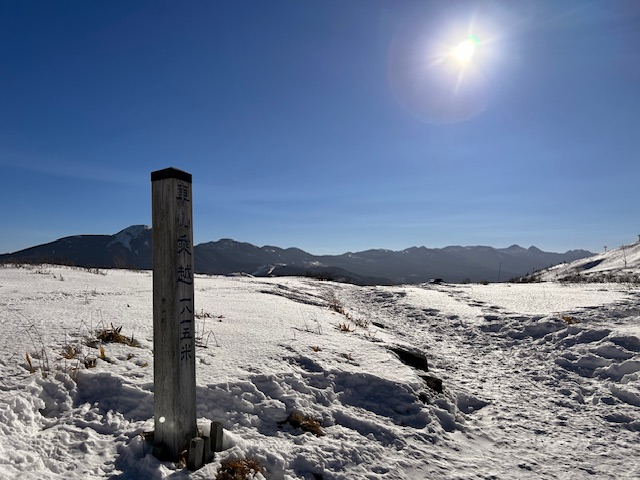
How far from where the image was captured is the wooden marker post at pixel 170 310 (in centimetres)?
315

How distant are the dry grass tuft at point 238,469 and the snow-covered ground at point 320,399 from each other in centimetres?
9

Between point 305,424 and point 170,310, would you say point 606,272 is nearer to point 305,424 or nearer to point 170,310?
point 305,424

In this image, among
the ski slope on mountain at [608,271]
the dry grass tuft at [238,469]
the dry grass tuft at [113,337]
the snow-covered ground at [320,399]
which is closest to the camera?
the dry grass tuft at [238,469]

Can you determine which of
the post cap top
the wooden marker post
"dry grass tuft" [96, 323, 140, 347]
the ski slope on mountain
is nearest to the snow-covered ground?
"dry grass tuft" [96, 323, 140, 347]

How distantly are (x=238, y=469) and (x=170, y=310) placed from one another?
5.13ft

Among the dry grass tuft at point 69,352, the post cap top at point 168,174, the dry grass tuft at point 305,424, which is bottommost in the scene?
the dry grass tuft at point 305,424

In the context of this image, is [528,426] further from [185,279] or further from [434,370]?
[185,279]

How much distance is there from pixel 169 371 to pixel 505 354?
26.0ft

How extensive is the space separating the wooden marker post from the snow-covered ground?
0.96ft

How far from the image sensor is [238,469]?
10.6ft

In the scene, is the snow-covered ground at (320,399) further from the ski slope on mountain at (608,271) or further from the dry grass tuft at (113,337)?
the ski slope on mountain at (608,271)

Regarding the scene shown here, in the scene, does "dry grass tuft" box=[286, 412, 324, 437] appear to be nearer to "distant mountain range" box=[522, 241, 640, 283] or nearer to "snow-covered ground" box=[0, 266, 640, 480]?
"snow-covered ground" box=[0, 266, 640, 480]

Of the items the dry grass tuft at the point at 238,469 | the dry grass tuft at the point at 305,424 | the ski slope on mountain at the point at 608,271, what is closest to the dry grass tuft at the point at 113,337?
the dry grass tuft at the point at 305,424

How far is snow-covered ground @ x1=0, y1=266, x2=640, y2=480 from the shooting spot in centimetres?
347
